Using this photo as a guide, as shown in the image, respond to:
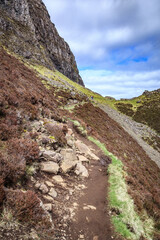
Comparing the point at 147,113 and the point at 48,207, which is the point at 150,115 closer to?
the point at 147,113

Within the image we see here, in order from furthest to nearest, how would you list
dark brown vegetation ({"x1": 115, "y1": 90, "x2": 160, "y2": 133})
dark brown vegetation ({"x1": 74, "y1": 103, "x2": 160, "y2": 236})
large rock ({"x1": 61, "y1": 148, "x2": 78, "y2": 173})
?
dark brown vegetation ({"x1": 115, "y1": 90, "x2": 160, "y2": 133}) < dark brown vegetation ({"x1": 74, "y1": 103, "x2": 160, "y2": 236}) < large rock ({"x1": 61, "y1": 148, "x2": 78, "y2": 173})

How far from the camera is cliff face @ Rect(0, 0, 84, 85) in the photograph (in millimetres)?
52188

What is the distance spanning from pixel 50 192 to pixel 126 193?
14.9 ft

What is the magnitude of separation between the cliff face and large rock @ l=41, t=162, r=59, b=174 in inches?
2029

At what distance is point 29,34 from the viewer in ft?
217

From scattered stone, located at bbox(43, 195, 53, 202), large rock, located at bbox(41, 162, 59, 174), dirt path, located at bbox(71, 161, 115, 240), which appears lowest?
dirt path, located at bbox(71, 161, 115, 240)

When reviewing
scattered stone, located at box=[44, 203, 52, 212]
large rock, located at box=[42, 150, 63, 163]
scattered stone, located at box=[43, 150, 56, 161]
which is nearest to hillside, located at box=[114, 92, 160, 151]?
large rock, located at box=[42, 150, 63, 163]

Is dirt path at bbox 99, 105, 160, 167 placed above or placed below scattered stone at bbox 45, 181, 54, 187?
above

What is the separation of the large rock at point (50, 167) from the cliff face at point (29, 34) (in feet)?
169

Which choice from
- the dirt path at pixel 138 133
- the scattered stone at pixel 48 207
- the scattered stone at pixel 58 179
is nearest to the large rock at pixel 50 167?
the scattered stone at pixel 58 179

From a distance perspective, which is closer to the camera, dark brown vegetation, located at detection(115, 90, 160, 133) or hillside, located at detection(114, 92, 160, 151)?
hillside, located at detection(114, 92, 160, 151)

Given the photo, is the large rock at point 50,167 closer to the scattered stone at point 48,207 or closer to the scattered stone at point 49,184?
the scattered stone at point 49,184

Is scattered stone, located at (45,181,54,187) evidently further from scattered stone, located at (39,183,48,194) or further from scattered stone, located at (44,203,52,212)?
scattered stone, located at (44,203,52,212)

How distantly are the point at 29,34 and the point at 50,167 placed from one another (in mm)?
77933
